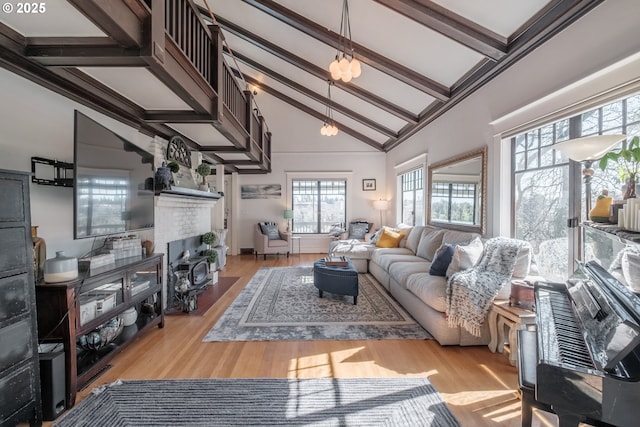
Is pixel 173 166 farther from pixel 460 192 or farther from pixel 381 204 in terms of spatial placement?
pixel 381 204

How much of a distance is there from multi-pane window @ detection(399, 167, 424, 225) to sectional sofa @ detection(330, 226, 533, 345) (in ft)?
1.93

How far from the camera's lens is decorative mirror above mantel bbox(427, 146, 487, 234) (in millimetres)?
3281

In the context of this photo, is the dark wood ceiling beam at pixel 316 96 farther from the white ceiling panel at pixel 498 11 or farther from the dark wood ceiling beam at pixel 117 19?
the dark wood ceiling beam at pixel 117 19

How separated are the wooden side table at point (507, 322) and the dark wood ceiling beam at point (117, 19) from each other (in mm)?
3024

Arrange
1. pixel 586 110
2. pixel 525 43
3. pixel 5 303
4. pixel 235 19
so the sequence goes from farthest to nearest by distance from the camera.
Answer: pixel 235 19 < pixel 525 43 < pixel 586 110 < pixel 5 303

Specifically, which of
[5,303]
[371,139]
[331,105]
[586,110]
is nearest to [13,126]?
[5,303]

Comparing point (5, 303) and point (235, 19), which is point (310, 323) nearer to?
point (5, 303)

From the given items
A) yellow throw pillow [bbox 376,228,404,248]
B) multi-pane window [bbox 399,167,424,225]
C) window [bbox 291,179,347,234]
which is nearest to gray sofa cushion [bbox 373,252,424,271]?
yellow throw pillow [bbox 376,228,404,248]

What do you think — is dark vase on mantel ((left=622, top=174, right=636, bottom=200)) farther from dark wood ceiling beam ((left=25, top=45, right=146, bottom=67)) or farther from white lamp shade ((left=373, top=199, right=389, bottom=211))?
→ white lamp shade ((left=373, top=199, right=389, bottom=211))

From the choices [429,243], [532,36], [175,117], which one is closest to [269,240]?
[429,243]

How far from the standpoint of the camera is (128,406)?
1708 millimetres

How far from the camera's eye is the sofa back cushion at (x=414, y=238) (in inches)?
178

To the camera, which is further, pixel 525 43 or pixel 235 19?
pixel 235 19

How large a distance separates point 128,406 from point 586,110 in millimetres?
3636
